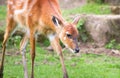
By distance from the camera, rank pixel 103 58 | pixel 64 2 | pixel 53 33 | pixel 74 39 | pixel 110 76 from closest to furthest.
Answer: pixel 74 39
pixel 53 33
pixel 110 76
pixel 103 58
pixel 64 2

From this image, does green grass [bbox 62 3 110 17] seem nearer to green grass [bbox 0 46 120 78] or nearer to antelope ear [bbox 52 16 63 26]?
green grass [bbox 0 46 120 78]

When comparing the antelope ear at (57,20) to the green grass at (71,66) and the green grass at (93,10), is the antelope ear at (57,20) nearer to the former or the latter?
the green grass at (71,66)

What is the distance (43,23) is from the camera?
7066mm

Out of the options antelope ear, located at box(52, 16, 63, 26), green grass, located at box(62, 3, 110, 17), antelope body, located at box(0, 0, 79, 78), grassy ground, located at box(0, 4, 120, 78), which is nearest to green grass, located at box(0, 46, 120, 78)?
grassy ground, located at box(0, 4, 120, 78)

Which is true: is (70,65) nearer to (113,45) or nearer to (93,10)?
(113,45)

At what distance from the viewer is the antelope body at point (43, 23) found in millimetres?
6715

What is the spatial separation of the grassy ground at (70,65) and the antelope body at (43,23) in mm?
486

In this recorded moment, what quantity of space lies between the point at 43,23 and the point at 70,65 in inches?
74.2

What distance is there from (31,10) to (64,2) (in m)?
10.7

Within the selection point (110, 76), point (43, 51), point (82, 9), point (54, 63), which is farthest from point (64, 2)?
point (110, 76)

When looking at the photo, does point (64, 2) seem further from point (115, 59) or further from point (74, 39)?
point (74, 39)

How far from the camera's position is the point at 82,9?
13.8 m

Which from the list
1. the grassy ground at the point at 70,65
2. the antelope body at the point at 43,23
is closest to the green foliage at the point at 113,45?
the grassy ground at the point at 70,65

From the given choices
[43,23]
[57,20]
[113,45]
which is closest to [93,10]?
[113,45]
